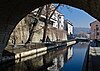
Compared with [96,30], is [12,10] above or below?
below

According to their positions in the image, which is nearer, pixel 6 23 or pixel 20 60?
pixel 6 23

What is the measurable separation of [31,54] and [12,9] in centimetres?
988

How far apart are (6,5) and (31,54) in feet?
33.8

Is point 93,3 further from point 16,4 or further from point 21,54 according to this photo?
point 21,54

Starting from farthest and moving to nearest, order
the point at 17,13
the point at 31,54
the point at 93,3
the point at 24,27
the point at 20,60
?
the point at 24,27 → the point at 31,54 → the point at 20,60 → the point at 17,13 → the point at 93,3

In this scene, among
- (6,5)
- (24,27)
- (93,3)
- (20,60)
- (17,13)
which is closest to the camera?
(93,3)

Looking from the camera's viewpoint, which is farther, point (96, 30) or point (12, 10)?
point (96, 30)

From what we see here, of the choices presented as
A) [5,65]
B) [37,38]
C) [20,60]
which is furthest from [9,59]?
[37,38]

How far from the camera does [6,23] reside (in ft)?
27.5

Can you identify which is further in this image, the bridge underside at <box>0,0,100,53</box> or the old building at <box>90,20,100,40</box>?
the old building at <box>90,20,100,40</box>

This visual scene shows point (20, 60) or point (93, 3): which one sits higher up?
point (93, 3)

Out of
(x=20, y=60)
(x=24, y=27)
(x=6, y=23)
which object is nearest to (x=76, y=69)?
(x=20, y=60)

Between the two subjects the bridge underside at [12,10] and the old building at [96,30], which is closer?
the bridge underside at [12,10]

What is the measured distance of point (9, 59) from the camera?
1266 cm
